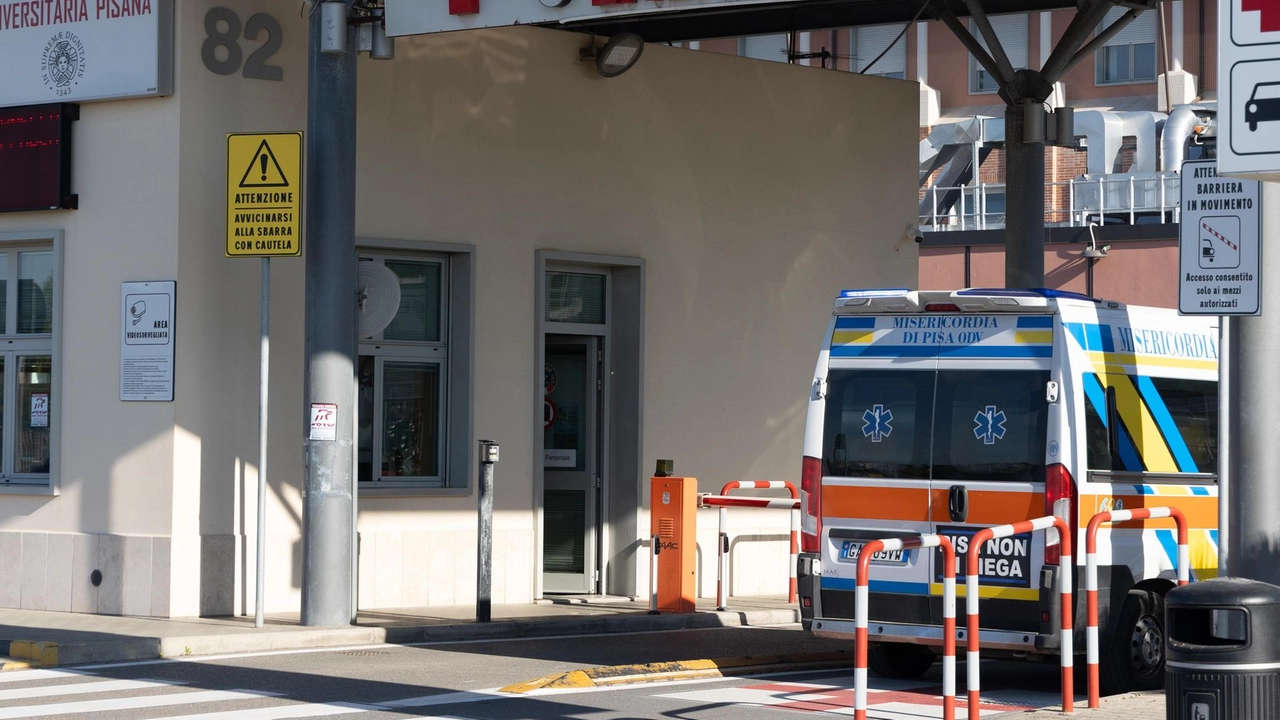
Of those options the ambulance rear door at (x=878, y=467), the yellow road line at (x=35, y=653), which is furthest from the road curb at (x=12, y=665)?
the ambulance rear door at (x=878, y=467)

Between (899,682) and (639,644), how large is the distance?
103 inches

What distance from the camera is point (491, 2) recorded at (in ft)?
44.1

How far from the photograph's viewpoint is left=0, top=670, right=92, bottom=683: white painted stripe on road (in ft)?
37.7

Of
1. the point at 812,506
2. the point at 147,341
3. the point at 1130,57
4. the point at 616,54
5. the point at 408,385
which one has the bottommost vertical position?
the point at 812,506

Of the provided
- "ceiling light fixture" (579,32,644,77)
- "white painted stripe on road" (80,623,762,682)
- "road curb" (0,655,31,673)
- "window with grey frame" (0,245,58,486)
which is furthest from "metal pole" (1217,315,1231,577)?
"window with grey frame" (0,245,58,486)

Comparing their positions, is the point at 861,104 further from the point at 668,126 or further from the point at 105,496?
the point at 105,496

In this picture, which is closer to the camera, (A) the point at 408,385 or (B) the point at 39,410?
(B) the point at 39,410

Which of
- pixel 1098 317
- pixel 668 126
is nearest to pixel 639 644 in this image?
pixel 1098 317

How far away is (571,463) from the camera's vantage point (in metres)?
17.7

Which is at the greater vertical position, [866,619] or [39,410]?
[39,410]

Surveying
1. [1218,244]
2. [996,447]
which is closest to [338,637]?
[996,447]

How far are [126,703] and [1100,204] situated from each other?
95.9ft

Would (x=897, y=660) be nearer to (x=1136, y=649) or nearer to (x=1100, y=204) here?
(x=1136, y=649)

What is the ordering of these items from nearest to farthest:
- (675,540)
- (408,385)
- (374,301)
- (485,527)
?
(485,527) < (374,301) < (675,540) < (408,385)
